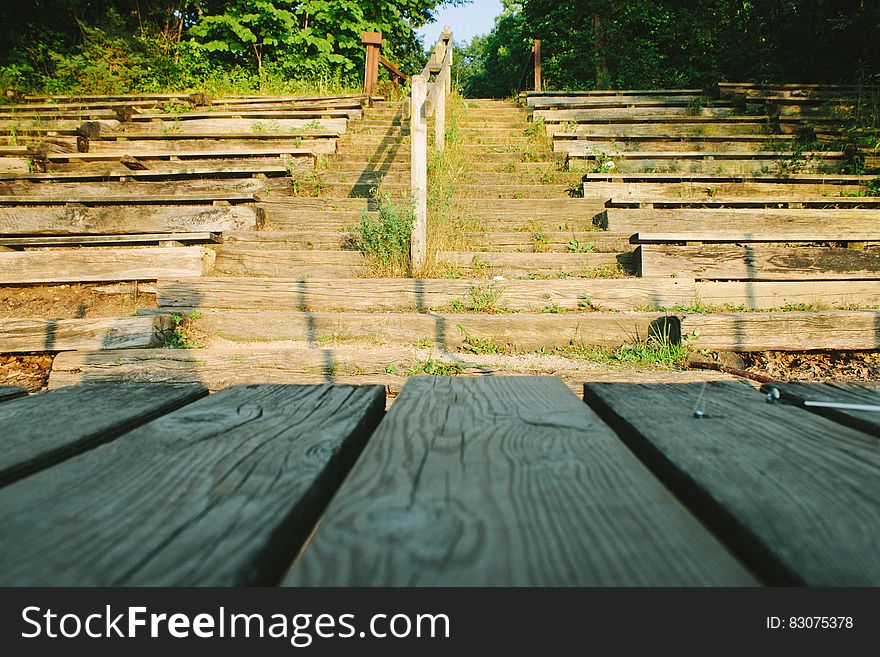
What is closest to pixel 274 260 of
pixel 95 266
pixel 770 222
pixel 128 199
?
pixel 95 266

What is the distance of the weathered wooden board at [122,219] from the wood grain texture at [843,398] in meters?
4.29

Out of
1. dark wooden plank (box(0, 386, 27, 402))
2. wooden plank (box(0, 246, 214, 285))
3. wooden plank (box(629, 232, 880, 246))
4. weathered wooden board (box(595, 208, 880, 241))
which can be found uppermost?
weathered wooden board (box(595, 208, 880, 241))

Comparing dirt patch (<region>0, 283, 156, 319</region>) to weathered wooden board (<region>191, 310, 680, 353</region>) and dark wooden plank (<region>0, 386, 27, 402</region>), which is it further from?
dark wooden plank (<region>0, 386, 27, 402</region>)

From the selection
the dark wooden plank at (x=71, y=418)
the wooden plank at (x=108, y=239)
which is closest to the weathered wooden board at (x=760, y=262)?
the dark wooden plank at (x=71, y=418)

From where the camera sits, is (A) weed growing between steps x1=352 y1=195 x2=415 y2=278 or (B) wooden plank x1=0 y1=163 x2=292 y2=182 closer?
(A) weed growing between steps x1=352 y1=195 x2=415 y2=278

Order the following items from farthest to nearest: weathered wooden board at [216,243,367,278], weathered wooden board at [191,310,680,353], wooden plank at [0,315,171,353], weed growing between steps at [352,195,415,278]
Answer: weathered wooden board at [216,243,367,278], weed growing between steps at [352,195,415,278], weathered wooden board at [191,310,680,353], wooden plank at [0,315,171,353]

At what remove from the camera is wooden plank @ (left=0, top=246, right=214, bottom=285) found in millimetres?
3672

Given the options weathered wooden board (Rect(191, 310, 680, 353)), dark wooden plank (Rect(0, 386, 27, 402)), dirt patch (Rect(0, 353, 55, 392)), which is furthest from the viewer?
weathered wooden board (Rect(191, 310, 680, 353))

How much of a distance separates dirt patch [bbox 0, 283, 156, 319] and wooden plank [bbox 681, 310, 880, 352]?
12.8 feet

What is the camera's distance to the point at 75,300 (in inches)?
142

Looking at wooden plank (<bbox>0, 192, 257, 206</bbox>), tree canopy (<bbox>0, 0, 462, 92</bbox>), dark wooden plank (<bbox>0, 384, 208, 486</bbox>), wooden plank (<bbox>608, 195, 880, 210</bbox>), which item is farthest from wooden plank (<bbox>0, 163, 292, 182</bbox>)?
tree canopy (<bbox>0, 0, 462, 92</bbox>)

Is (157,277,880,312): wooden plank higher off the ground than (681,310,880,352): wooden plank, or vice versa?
(157,277,880,312): wooden plank
